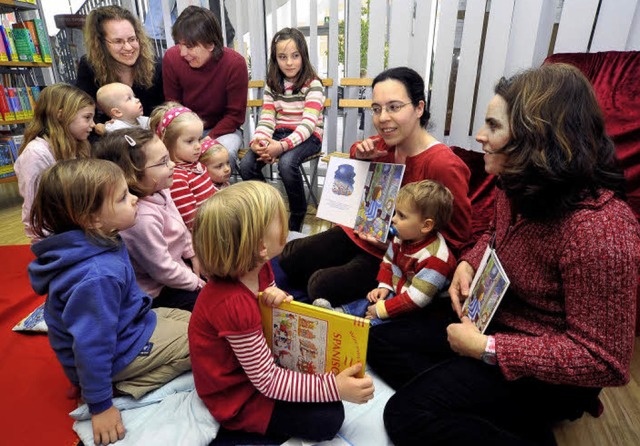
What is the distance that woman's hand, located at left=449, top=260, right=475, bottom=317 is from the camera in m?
1.36

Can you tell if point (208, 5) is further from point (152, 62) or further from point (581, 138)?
point (581, 138)

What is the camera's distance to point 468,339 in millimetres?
1082

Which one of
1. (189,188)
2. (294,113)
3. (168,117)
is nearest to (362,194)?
A: (189,188)

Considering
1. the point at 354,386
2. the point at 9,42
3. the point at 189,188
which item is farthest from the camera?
the point at 9,42

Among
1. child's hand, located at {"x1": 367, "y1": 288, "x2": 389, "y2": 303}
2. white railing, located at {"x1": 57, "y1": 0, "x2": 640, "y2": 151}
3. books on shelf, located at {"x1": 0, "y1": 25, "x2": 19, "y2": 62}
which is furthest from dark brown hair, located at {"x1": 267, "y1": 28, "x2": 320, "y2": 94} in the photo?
books on shelf, located at {"x1": 0, "y1": 25, "x2": 19, "y2": 62}

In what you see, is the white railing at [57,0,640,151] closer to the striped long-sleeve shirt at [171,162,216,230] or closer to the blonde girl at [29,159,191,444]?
the striped long-sleeve shirt at [171,162,216,230]

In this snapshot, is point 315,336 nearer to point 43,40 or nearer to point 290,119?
point 290,119

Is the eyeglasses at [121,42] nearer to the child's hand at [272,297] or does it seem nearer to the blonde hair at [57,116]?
the blonde hair at [57,116]

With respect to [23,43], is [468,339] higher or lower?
lower

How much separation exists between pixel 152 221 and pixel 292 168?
1538 mm

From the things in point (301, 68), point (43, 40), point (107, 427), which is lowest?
point (107, 427)

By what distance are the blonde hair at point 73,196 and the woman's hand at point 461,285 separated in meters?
1.16

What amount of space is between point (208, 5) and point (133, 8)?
3.16ft

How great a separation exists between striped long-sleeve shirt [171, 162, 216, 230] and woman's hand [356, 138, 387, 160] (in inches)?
32.9
